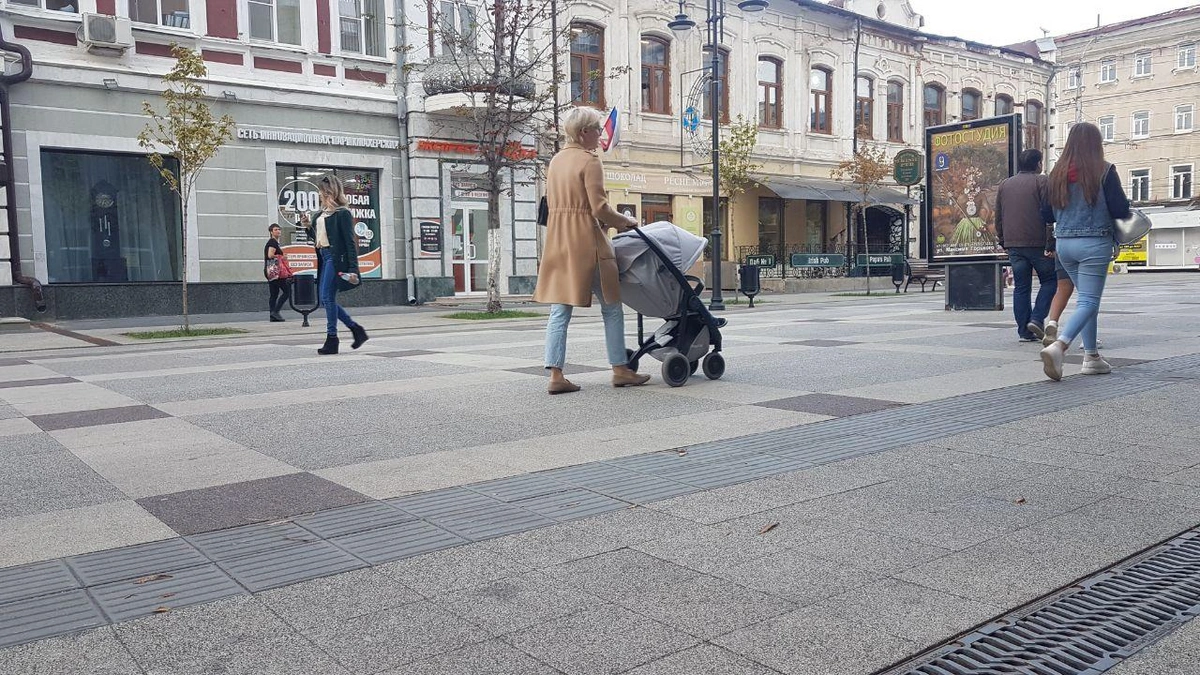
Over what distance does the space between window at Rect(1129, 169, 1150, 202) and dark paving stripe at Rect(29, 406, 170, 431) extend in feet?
209

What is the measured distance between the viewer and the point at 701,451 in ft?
17.0

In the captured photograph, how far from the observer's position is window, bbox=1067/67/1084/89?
204ft

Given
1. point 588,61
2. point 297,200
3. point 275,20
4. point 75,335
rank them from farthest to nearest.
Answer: point 588,61
point 297,200
point 275,20
point 75,335

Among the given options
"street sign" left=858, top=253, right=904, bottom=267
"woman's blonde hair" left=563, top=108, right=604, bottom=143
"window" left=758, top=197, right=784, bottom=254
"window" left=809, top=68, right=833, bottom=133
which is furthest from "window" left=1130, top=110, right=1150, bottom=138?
"woman's blonde hair" left=563, top=108, right=604, bottom=143

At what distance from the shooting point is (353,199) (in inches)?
893

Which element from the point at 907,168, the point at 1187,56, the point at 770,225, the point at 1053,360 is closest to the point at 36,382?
the point at 1053,360

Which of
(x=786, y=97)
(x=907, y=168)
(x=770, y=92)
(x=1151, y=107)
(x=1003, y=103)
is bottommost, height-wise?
(x=907, y=168)

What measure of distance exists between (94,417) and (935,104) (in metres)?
38.1

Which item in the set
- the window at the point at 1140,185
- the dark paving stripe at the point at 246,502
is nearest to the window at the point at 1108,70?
the window at the point at 1140,185

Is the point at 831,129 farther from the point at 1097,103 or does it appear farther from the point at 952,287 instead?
the point at 1097,103

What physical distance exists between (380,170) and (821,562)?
69.0 ft

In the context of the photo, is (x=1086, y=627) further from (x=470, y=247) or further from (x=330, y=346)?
(x=470, y=247)

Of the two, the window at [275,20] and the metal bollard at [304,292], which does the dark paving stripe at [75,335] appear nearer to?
the metal bollard at [304,292]

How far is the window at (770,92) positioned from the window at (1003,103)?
45.6 ft
